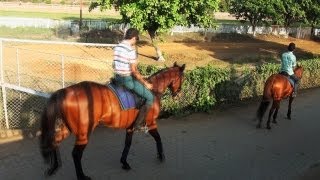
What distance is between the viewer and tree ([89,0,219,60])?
93.6ft

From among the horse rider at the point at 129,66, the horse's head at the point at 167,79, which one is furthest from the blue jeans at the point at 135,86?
the horse's head at the point at 167,79

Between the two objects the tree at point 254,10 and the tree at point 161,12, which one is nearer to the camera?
the tree at point 161,12

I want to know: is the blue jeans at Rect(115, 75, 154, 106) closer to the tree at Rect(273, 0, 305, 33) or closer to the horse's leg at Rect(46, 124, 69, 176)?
the horse's leg at Rect(46, 124, 69, 176)

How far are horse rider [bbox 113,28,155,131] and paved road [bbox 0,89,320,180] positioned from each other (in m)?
1.61

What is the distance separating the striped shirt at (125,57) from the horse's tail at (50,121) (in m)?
1.24

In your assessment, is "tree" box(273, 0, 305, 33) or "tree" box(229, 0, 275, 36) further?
"tree" box(273, 0, 305, 33)

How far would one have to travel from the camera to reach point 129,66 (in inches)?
326

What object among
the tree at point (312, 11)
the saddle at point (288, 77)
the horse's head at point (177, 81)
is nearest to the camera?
the horse's head at point (177, 81)

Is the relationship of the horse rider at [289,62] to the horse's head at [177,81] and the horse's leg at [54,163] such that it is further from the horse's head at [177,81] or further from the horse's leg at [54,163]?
the horse's leg at [54,163]

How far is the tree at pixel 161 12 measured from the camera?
28.5 metres

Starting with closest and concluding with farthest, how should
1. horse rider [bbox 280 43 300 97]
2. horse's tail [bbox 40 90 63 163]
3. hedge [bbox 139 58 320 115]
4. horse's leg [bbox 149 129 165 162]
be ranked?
1. horse's tail [bbox 40 90 63 163]
2. horse's leg [bbox 149 129 165 162]
3. horse rider [bbox 280 43 300 97]
4. hedge [bbox 139 58 320 115]

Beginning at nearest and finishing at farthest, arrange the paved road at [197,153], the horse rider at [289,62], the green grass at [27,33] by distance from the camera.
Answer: the paved road at [197,153]
the horse rider at [289,62]
the green grass at [27,33]

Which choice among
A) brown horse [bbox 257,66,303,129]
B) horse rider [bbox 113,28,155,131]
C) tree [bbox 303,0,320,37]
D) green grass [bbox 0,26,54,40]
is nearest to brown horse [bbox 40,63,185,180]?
horse rider [bbox 113,28,155,131]

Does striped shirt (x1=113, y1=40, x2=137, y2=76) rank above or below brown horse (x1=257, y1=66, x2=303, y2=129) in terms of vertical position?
above
